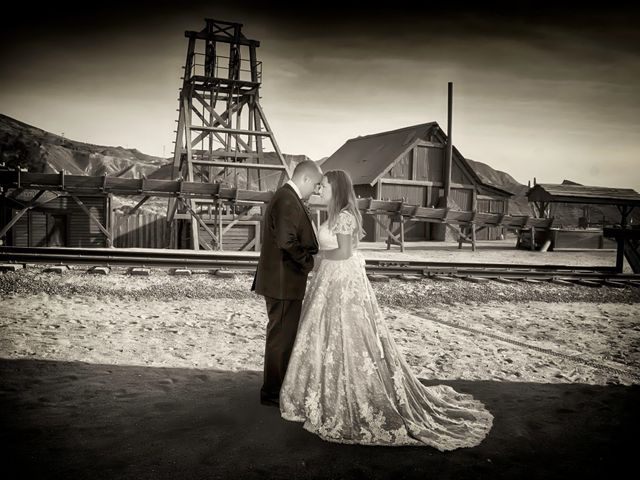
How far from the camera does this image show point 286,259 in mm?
3625

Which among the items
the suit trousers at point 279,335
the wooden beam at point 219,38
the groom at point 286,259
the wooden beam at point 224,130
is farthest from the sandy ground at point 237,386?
the wooden beam at point 219,38

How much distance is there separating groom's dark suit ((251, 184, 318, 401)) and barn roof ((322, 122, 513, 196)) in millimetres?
22838

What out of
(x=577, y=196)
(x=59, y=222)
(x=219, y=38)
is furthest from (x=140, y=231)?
(x=577, y=196)

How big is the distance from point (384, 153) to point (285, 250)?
2597 centimetres

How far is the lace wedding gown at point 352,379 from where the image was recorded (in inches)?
131

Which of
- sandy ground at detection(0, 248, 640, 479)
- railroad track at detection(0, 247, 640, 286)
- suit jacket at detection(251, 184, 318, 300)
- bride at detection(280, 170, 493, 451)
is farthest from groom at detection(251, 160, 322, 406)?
railroad track at detection(0, 247, 640, 286)

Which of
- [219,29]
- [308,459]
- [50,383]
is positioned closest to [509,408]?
[308,459]

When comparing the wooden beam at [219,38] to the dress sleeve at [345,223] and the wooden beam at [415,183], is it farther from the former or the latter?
→ the dress sleeve at [345,223]

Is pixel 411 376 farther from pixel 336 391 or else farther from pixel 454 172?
pixel 454 172

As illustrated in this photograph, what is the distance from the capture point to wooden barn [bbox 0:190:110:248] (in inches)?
757

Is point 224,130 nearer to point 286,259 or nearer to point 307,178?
point 307,178

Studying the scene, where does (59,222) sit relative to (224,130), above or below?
below

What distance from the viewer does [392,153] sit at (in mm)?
27562

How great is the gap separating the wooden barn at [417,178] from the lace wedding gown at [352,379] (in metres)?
22.2
